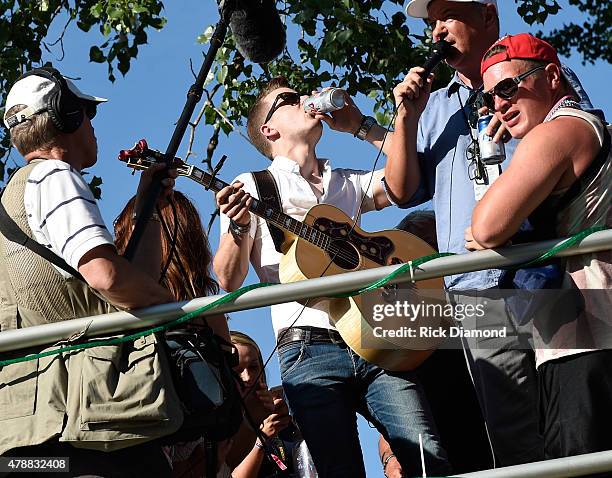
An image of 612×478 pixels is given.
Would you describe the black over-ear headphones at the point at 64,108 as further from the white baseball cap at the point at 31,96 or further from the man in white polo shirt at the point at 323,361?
the man in white polo shirt at the point at 323,361

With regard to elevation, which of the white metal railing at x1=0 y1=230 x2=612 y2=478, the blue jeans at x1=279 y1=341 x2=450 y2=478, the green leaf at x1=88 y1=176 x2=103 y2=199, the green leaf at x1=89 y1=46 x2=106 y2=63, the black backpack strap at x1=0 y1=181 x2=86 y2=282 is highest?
the green leaf at x1=89 y1=46 x2=106 y2=63

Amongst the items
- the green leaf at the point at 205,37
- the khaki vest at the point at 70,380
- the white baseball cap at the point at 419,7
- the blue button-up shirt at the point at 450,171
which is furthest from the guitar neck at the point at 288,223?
the green leaf at the point at 205,37

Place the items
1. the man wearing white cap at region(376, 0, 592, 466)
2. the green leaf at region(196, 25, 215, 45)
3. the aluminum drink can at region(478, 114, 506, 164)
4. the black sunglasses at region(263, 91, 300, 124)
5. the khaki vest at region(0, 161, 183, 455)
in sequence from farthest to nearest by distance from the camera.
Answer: the green leaf at region(196, 25, 215, 45)
the black sunglasses at region(263, 91, 300, 124)
the aluminum drink can at region(478, 114, 506, 164)
the man wearing white cap at region(376, 0, 592, 466)
the khaki vest at region(0, 161, 183, 455)

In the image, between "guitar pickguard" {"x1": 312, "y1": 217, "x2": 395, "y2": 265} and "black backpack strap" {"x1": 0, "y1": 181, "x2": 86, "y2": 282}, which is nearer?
"black backpack strap" {"x1": 0, "y1": 181, "x2": 86, "y2": 282}

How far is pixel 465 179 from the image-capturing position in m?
4.96

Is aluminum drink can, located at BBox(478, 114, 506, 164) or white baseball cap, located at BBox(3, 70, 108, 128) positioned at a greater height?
white baseball cap, located at BBox(3, 70, 108, 128)

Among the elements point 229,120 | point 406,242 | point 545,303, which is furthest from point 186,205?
point 229,120

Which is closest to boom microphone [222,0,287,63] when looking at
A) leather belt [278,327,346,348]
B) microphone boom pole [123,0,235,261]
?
microphone boom pole [123,0,235,261]

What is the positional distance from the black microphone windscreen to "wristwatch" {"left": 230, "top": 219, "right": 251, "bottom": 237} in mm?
637

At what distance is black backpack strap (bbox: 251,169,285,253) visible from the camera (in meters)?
5.21

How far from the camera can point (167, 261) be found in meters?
4.88

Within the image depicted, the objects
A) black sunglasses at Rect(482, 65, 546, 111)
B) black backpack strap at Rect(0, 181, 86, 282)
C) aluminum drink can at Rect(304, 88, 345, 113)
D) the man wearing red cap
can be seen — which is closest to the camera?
the man wearing red cap

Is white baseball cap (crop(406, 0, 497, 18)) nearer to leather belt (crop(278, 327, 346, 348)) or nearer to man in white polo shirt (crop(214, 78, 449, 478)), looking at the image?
man in white polo shirt (crop(214, 78, 449, 478))

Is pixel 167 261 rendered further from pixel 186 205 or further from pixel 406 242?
pixel 406 242
